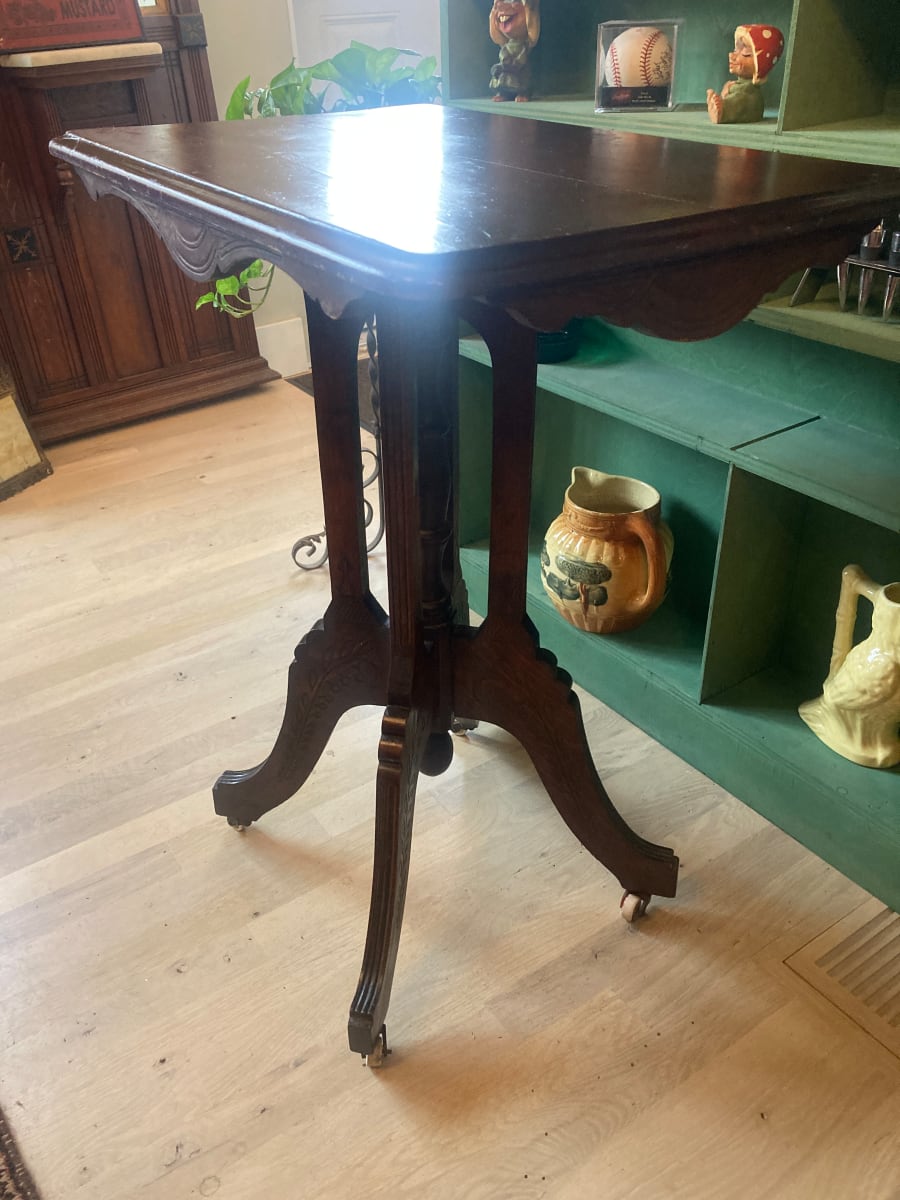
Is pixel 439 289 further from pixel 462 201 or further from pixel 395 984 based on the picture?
pixel 395 984

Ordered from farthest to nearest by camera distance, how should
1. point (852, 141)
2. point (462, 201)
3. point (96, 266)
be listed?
point (96, 266)
point (852, 141)
point (462, 201)

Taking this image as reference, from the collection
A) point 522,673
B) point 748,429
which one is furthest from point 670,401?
point 522,673

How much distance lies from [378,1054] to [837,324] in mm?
1011

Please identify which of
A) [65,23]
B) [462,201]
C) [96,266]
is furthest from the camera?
[96,266]

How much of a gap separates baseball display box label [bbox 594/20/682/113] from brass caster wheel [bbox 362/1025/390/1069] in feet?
4.23

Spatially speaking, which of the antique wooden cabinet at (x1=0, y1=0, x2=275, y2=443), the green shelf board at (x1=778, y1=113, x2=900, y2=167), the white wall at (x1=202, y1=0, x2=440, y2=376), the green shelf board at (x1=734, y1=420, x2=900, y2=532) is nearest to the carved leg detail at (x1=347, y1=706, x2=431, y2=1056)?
the green shelf board at (x1=734, y1=420, x2=900, y2=532)

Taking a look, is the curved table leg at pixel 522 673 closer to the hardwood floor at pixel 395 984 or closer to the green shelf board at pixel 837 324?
the hardwood floor at pixel 395 984

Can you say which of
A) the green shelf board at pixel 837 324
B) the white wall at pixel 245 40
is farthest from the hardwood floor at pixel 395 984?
the white wall at pixel 245 40

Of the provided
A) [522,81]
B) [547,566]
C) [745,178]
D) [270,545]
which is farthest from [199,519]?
[745,178]

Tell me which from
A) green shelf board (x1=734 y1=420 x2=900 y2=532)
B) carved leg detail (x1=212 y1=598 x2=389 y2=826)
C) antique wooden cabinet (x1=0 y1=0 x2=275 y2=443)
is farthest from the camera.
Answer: antique wooden cabinet (x1=0 y1=0 x2=275 y2=443)

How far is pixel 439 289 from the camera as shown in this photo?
0.67 meters

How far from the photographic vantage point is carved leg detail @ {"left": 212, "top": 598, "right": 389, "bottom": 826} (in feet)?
4.10

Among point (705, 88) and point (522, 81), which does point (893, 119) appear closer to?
point (705, 88)

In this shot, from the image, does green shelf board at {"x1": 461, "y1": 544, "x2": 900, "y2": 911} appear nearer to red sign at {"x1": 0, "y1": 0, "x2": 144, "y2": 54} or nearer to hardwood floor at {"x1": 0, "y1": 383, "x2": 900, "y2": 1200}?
hardwood floor at {"x1": 0, "y1": 383, "x2": 900, "y2": 1200}
